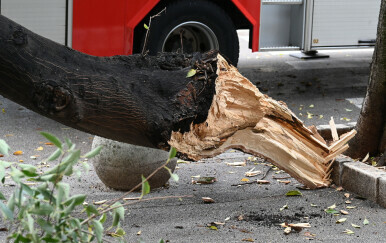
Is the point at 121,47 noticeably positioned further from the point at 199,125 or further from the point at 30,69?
the point at 30,69

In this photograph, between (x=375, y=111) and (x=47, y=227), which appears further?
(x=375, y=111)

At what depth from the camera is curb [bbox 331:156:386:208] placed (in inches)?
231

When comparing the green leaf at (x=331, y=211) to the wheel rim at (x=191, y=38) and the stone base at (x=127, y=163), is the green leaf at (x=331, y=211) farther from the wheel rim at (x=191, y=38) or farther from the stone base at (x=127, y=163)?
the wheel rim at (x=191, y=38)

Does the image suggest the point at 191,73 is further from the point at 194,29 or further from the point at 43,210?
the point at 194,29

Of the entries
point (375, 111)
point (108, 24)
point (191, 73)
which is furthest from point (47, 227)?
point (108, 24)

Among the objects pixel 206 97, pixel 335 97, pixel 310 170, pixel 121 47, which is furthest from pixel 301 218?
pixel 335 97

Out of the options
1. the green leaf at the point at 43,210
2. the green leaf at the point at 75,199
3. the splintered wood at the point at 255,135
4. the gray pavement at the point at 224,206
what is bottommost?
the gray pavement at the point at 224,206

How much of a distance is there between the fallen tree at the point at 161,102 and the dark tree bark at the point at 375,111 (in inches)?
22.0

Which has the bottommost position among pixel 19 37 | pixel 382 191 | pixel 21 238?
pixel 382 191

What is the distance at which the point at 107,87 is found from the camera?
208 inches

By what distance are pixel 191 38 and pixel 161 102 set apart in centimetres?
452

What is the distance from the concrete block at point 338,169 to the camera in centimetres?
636

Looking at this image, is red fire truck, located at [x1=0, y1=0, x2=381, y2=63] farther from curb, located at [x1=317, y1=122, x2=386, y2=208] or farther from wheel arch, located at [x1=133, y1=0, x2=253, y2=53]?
curb, located at [x1=317, y1=122, x2=386, y2=208]

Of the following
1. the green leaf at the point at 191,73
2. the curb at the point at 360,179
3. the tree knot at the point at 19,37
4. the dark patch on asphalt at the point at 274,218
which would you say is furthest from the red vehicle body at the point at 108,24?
the tree knot at the point at 19,37
